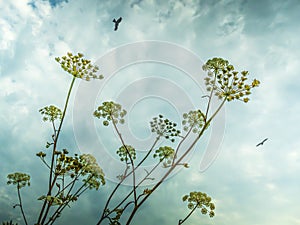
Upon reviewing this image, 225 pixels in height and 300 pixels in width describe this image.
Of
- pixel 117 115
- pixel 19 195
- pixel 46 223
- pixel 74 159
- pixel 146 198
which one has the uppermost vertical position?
pixel 117 115

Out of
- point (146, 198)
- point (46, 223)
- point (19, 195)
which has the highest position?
point (19, 195)

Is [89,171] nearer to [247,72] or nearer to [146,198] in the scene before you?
[146,198]

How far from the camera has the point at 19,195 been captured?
324 inches

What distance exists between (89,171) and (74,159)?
529 mm

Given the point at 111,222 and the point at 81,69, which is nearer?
the point at 111,222

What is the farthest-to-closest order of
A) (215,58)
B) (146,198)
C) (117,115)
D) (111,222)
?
(117,115) < (215,58) < (111,222) < (146,198)

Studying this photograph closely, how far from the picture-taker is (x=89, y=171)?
7320 millimetres

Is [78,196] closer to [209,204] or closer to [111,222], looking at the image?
[111,222]

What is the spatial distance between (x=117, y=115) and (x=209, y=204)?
12.8ft

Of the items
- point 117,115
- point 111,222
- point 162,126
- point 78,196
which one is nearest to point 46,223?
point 78,196

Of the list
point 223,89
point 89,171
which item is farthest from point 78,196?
point 223,89

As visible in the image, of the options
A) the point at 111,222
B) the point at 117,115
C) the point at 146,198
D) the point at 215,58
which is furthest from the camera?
the point at 117,115

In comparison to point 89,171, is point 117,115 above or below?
above

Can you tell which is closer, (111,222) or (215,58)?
(111,222)
